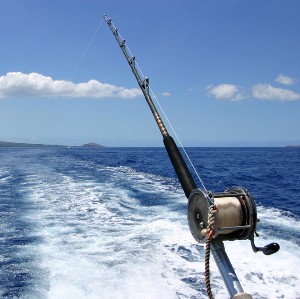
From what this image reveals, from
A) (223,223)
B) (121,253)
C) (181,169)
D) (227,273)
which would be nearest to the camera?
(227,273)

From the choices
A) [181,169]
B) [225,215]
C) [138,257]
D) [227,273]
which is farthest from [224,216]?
[138,257]

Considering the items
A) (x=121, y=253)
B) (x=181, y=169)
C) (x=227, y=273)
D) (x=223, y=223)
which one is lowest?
(x=121, y=253)

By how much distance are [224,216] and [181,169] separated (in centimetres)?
113

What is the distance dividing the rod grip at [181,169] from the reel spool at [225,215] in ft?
1.85

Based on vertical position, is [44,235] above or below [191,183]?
below

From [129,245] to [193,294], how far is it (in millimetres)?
2962

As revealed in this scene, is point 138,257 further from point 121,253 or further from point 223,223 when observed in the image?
point 223,223

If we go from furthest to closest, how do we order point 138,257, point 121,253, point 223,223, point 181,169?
1. point 121,253
2. point 138,257
3. point 181,169
4. point 223,223

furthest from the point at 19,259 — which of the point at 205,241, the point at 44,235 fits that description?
the point at 205,241

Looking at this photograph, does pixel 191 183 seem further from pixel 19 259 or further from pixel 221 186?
pixel 221 186

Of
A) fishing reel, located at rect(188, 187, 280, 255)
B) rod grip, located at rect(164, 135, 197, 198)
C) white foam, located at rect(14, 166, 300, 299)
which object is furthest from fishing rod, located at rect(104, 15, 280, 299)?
white foam, located at rect(14, 166, 300, 299)

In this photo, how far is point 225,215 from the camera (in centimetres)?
264

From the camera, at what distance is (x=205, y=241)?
2.55m

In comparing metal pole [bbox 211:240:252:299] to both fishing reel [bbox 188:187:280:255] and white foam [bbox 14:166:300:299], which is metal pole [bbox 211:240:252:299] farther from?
white foam [bbox 14:166:300:299]
